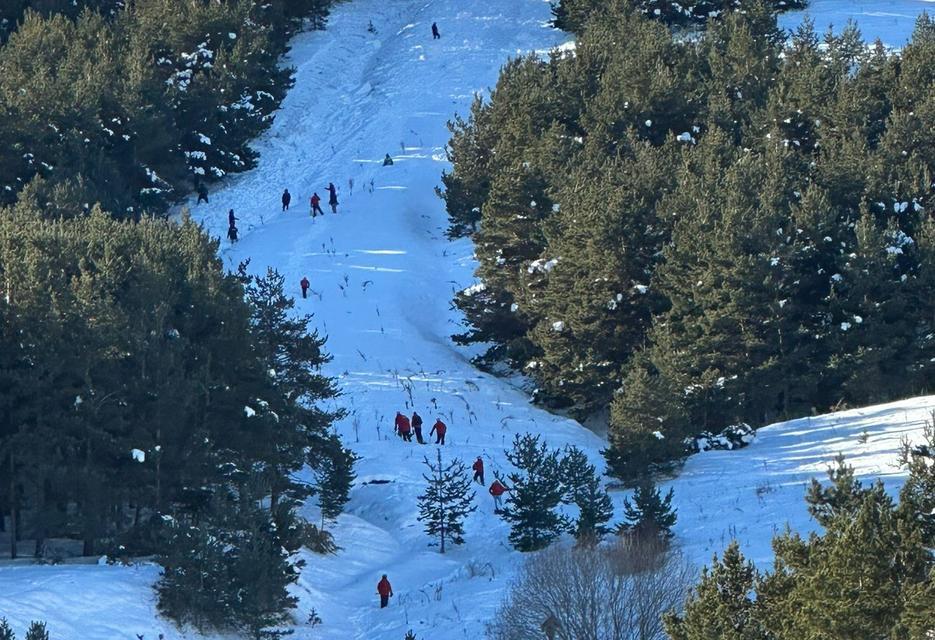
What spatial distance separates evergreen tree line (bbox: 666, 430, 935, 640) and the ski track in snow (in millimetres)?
7810

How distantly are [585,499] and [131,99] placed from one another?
1176 inches

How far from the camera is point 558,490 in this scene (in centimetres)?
2903

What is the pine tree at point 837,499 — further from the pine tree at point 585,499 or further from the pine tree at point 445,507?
the pine tree at point 445,507

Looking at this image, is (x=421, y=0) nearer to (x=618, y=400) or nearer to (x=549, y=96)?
(x=549, y=96)

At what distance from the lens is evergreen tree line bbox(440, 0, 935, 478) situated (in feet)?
123

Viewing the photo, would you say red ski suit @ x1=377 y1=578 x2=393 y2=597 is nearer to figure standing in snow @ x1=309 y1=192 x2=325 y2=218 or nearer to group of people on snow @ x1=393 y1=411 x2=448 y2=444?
group of people on snow @ x1=393 y1=411 x2=448 y2=444

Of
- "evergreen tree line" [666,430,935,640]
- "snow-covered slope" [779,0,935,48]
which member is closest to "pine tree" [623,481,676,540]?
"evergreen tree line" [666,430,935,640]

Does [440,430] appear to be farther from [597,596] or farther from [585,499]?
[597,596]

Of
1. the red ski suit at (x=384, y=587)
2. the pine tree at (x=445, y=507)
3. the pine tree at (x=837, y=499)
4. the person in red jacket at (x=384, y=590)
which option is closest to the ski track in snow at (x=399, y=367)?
the person in red jacket at (x=384, y=590)

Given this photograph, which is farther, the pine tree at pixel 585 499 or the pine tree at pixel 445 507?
the pine tree at pixel 445 507

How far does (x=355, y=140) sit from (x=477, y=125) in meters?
11.0

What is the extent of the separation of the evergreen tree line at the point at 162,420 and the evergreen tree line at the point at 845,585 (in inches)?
482

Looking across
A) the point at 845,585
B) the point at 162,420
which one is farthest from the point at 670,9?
the point at 845,585

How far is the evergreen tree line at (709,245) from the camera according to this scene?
37406 millimetres
